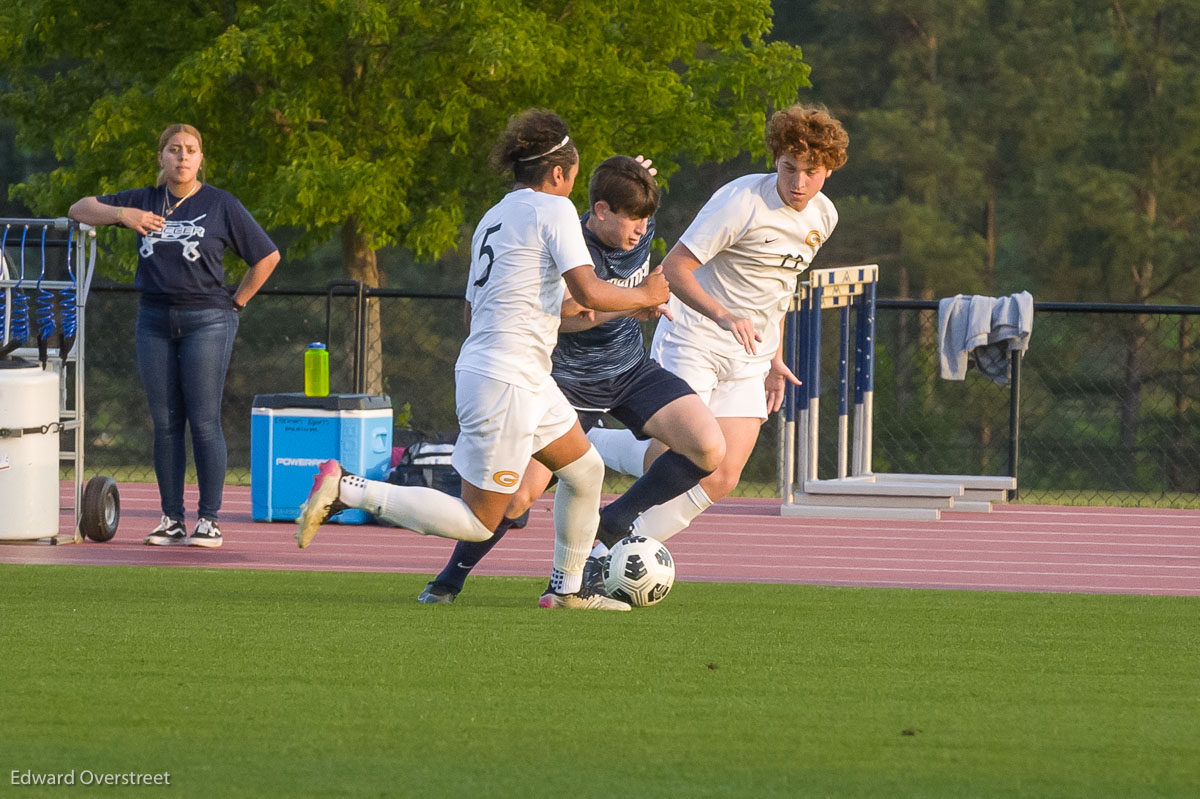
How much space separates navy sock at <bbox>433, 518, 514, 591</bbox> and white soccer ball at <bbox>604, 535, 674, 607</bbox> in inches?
16.7

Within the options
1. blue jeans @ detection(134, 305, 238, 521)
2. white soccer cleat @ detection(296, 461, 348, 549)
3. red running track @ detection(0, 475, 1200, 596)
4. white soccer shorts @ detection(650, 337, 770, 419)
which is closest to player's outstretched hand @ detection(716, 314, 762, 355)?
white soccer shorts @ detection(650, 337, 770, 419)

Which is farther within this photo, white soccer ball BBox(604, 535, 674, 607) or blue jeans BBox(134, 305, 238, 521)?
blue jeans BBox(134, 305, 238, 521)

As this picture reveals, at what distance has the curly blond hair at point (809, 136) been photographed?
695 cm

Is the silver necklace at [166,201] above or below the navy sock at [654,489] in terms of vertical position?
above

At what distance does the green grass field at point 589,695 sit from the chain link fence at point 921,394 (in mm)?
15072

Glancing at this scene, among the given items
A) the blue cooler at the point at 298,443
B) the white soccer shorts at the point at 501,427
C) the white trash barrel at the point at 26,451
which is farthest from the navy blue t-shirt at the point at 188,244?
the white soccer shorts at the point at 501,427

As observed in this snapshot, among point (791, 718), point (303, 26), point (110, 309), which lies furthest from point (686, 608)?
point (110, 309)

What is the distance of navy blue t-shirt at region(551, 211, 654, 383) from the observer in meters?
6.75

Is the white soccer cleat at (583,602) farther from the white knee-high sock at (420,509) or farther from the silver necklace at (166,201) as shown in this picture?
the silver necklace at (166,201)

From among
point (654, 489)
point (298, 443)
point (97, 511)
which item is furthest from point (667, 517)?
point (298, 443)

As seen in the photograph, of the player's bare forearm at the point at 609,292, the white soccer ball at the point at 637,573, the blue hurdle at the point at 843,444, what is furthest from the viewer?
the blue hurdle at the point at 843,444

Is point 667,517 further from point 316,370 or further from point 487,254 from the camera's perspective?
point 316,370

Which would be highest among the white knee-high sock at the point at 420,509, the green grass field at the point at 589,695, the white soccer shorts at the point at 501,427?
the white soccer shorts at the point at 501,427

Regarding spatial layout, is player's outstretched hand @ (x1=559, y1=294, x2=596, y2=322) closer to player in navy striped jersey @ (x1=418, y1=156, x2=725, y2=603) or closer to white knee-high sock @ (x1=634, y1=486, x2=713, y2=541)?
player in navy striped jersey @ (x1=418, y1=156, x2=725, y2=603)
